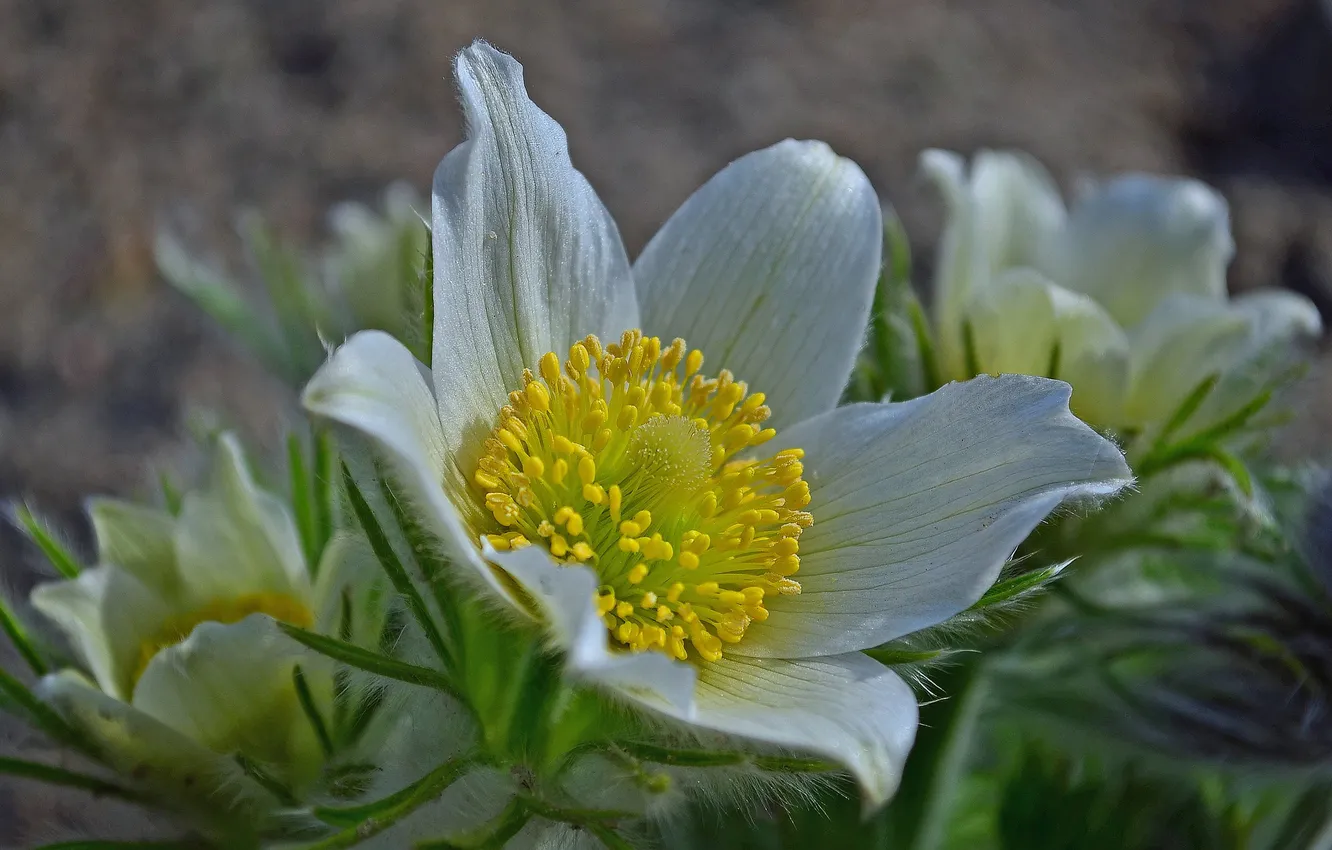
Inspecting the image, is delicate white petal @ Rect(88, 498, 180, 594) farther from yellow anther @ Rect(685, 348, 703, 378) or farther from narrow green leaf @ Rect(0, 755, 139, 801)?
yellow anther @ Rect(685, 348, 703, 378)

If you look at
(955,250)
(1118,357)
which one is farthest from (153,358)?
(1118,357)

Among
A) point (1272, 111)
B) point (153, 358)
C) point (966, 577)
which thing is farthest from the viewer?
point (1272, 111)

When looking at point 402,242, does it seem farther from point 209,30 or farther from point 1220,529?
point 209,30

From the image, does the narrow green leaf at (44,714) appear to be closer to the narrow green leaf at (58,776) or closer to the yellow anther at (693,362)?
the narrow green leaf at (58,776)

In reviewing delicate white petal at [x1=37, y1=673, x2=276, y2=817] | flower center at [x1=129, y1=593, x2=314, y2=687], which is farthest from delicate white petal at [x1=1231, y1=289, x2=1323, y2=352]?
delicate white petal at [x1=37, y1=673, x2=276, y2=817]

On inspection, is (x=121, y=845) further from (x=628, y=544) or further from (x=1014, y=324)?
(x=1014, y=324)

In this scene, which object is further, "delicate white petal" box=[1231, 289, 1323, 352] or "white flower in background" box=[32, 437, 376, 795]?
"delicate white petal" box=[1231, 289, 1323, 352]
